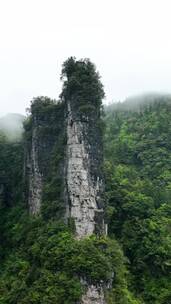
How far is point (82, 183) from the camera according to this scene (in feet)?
107

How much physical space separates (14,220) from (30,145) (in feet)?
18.4

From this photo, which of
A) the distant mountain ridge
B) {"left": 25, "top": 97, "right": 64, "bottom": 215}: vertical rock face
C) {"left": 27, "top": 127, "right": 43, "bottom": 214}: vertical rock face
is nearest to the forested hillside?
{"left": 25, "top": 97, "right": 64, "bottom": 215}: vertical rock face

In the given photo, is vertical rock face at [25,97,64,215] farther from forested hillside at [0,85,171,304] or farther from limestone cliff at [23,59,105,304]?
forested hillside at [0,85,171,304]

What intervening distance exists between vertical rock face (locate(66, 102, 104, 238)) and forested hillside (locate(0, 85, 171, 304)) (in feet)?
2.47

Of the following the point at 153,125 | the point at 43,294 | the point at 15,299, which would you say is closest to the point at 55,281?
the point at 43,294

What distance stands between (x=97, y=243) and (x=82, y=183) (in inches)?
143

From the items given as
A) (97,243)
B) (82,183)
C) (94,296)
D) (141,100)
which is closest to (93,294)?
(94,296)

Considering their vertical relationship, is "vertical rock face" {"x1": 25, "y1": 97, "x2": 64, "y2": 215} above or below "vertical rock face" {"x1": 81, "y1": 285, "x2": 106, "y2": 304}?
above

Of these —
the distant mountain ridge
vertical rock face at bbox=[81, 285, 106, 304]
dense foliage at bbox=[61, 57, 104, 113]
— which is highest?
the distant mountain ridge

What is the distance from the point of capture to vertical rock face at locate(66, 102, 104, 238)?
31.8 metres

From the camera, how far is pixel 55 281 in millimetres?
29422

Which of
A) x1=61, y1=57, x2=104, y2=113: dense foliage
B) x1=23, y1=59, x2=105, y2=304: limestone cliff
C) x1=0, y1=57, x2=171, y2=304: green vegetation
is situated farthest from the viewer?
x1=61, y1=57, x2=104, y2=113: dense foliage

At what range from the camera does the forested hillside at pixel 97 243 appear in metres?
29.7

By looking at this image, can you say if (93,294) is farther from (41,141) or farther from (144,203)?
(41,141)
